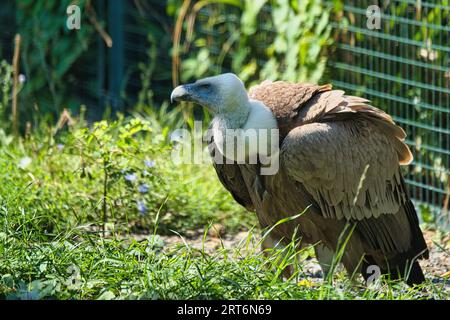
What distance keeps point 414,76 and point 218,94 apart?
2012 millimetres

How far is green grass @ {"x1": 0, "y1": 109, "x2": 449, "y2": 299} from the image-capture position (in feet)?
13.4

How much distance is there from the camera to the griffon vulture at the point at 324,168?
15.2 feet

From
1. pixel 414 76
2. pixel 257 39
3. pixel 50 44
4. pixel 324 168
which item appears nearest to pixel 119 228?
pixel 324 168

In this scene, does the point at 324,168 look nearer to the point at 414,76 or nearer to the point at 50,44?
the point at 414,76

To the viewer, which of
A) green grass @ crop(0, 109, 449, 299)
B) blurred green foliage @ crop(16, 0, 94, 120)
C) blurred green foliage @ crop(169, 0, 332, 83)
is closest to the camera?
green grass @ crop(0, 109, 449, 299)

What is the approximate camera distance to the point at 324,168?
4.61 m

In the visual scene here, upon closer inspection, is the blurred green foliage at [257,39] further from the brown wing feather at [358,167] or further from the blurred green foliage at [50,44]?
the brown wing feather at [358,167]

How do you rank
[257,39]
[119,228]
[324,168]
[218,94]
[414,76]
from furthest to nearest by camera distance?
1. [257,39]
2. [414,76]
3. [119,228]
4. [218,94]
5. [324,168]

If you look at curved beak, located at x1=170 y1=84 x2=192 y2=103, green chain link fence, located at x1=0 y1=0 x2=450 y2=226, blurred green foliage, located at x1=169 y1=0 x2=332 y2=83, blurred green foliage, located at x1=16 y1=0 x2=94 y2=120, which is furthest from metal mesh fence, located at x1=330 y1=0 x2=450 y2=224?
blurred green foliage, located at x1=16 y1=0 x2=94 y2=120

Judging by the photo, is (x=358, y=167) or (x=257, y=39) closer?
(x=358, y=167)

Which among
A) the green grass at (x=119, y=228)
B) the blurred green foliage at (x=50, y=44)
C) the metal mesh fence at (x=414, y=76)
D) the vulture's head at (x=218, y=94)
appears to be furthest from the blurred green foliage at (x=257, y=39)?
the vulture's head at (x=218, y=94)

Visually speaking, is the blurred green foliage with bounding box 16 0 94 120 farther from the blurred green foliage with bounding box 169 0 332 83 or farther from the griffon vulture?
the griffon vulture
